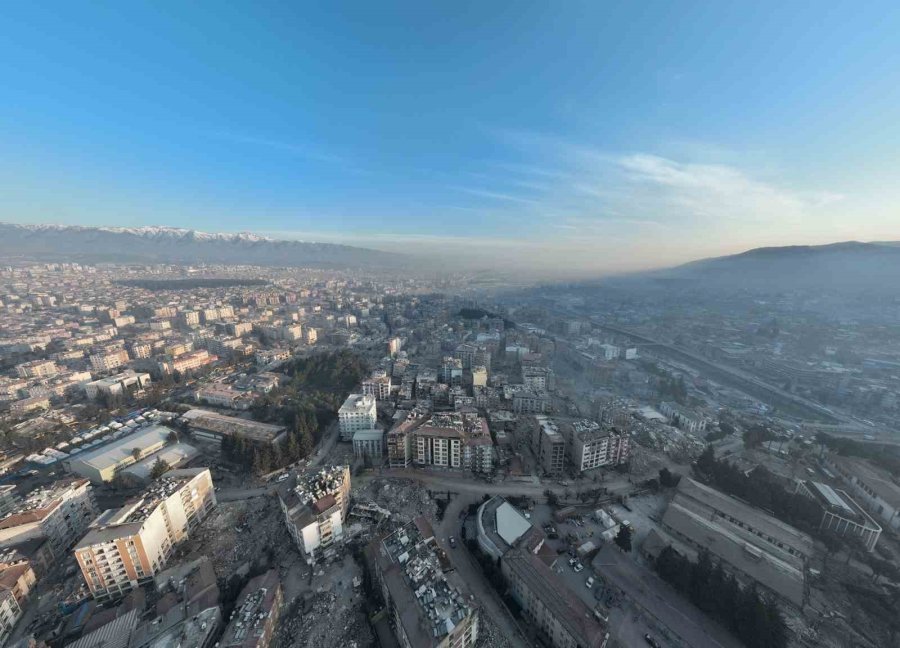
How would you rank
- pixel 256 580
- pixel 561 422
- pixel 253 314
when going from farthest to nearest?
pixel 253 314, pixel 561 422, pixel 256 580

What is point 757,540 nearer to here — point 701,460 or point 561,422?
point 701,460

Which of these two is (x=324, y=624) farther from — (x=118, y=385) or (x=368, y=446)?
(x=118, y=385)

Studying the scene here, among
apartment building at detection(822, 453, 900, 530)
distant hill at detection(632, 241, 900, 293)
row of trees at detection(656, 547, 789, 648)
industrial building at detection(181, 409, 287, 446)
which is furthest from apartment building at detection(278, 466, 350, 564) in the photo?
distant hill at detection(632, 241, 900, 293)

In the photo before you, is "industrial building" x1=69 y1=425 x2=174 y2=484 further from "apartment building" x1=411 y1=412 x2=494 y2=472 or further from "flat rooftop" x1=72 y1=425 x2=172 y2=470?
"apartment building" x1=411 y1=412 x2=494 y2=472

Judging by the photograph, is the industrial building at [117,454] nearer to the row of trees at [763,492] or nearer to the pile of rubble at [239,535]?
the pile of rubble at [239,535]

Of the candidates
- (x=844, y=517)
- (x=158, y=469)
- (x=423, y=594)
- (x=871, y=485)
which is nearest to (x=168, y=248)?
(x=158, y=469)

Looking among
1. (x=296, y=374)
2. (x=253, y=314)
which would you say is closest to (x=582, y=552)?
(x=296, y=374)

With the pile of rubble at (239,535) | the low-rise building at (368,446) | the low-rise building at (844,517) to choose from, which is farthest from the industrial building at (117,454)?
the low-rise building at (844,517)
